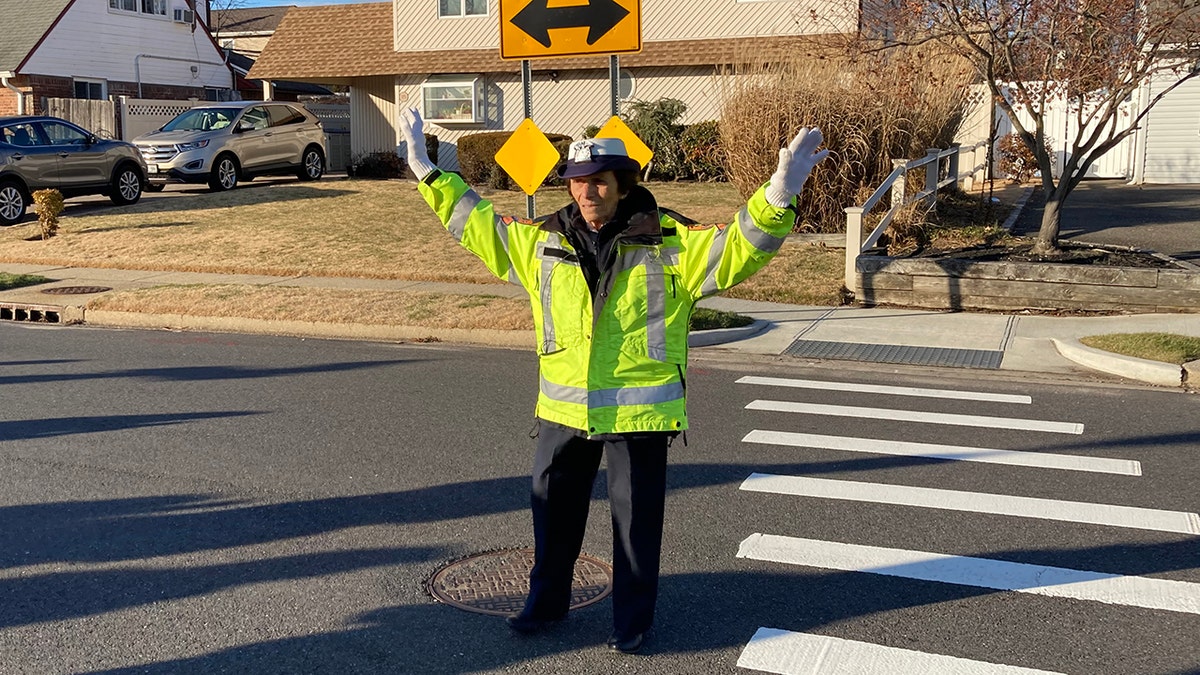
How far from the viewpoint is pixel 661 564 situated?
5016 mm

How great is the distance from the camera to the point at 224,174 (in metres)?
22.7

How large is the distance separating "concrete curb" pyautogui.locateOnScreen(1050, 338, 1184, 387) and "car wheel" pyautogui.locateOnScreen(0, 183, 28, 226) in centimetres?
1620

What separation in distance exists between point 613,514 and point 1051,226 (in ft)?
32.9

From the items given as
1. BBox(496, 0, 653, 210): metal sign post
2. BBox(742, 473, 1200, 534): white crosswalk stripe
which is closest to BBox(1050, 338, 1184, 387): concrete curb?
BBox(742, 473, 1200, 534): white crosswalk stripe

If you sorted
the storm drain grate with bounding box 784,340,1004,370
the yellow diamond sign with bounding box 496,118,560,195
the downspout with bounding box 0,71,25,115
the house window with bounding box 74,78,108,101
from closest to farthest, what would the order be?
the storm drain grate with bounding box 784,340,1004,370 < the yellow diamond sign with bounding box 496,118,560,195 < the downspout with bounding box 0,71,25,115 < the house window with bounding box 74,78,108,101

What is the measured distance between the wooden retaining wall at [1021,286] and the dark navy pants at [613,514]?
7938 mm

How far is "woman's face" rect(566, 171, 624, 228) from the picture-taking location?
404cm

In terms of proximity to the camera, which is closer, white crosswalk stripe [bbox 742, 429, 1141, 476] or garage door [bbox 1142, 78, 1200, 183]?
white crosswalk stripe [bbox 742, 429, 1141, 476]

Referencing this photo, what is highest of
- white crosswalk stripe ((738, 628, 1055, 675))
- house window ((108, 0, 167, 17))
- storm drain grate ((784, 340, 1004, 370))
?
house window ((108, 0, 167, 17))

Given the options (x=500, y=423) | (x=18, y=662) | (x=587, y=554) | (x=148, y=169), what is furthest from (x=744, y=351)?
(x=148, y=169)

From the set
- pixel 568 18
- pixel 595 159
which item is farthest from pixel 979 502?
pixel 568 18

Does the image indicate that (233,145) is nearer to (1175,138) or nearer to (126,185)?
(126,185)

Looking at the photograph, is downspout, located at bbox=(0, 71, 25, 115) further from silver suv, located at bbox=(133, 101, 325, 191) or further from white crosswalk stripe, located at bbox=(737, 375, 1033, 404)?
white crosswalk stripe, located at bbox=(737, 375, 1033, 404)

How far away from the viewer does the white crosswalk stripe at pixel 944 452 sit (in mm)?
6508
